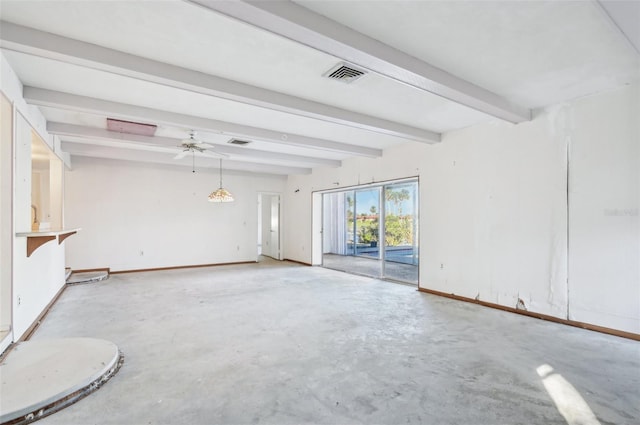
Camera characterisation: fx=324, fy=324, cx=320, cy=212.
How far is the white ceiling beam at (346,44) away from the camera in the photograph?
1962 millimetres

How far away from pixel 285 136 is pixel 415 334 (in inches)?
138

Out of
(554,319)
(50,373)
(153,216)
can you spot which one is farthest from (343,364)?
(153,216)

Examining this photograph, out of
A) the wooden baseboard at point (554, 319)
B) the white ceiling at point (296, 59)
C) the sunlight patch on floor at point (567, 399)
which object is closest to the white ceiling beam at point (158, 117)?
the white ceiling at point (296, 59)

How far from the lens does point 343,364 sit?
2771 mm

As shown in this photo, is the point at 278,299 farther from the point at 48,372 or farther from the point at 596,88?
the point at 596,88

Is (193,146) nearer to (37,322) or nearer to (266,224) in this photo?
(37,322)

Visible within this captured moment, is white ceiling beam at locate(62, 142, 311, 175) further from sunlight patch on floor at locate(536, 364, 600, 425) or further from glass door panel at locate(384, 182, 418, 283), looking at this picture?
sunlight patch on floor at locate(536, 364, 600, 425)

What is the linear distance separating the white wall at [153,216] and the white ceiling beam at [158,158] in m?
0.56

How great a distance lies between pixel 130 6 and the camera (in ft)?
6.91

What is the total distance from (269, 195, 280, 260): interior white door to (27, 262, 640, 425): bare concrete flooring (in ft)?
16.6

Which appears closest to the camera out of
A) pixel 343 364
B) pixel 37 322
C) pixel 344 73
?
pixel 343 364

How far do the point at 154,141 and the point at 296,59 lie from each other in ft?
11.9

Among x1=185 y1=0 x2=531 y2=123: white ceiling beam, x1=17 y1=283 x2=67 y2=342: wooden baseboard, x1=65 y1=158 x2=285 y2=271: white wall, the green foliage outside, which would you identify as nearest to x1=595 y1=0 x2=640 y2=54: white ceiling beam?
x1=185 y1=0 x2=531 y2=123: white ceiling beam

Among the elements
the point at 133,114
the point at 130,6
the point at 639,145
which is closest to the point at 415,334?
the point at 639,145
